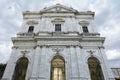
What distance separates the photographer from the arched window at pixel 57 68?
68.3ft

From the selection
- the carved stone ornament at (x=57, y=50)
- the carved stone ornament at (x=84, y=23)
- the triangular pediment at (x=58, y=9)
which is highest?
the triangular pediment at (x=58, y=9)

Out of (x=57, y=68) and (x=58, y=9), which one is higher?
(x=58, y=9)

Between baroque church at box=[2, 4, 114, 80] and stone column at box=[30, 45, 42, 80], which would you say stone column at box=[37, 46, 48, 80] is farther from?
stone column at box=[30, 45, 42, 80]

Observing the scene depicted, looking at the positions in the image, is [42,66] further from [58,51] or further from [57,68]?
[58,51]

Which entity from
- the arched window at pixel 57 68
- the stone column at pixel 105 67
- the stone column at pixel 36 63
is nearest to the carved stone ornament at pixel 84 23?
the stone column at pixel 105 67

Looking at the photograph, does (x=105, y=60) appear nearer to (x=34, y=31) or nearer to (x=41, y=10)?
(x=34, y=31)

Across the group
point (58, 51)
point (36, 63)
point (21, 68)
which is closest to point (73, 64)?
point (58, 51)

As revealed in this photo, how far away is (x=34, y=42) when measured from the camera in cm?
2333

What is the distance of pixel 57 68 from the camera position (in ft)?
72.2

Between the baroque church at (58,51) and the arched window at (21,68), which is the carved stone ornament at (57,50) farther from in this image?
the arched window at (21,68)

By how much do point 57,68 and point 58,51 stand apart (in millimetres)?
2565

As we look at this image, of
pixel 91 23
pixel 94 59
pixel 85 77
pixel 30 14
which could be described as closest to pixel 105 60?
pixel 94 59

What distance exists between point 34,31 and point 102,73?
12658mm

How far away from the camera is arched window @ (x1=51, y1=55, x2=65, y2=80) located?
20828mm
